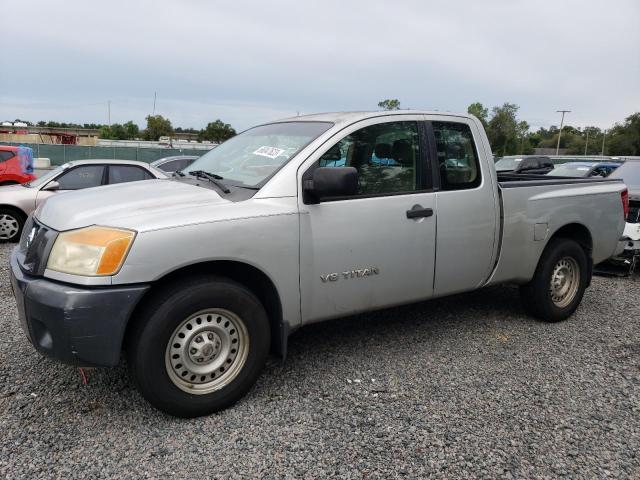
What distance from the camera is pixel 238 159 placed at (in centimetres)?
381

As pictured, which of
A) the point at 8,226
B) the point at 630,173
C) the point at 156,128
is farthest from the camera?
the point at 156,128

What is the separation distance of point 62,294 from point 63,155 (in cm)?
3520

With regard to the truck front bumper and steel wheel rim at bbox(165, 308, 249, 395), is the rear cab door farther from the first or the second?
the truck front bumper

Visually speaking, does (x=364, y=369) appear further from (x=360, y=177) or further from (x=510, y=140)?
(x=510, y=140)

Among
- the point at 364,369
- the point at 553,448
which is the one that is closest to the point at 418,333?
the point at 364,369

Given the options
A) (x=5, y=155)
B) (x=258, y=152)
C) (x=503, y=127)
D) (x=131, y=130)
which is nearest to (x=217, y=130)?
(x=131, y=130)

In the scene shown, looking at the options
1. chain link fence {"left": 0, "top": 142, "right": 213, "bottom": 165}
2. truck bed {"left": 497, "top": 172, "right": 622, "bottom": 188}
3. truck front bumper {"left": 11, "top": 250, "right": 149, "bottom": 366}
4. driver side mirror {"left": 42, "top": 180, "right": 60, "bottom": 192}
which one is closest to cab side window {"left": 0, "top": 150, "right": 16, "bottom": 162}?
driver side mirror {"left": 42, "top": 180, "right": 60, "bottom": 192}

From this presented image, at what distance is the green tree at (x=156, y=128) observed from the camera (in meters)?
78.8

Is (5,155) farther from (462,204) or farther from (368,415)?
(368,415)

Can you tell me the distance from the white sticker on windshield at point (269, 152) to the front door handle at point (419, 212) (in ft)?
3.32

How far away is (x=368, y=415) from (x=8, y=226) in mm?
7458

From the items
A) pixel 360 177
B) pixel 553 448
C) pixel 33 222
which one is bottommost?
pixel 553 448

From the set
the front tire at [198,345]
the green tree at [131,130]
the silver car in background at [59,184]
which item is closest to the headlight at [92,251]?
the front tire at [198,345]

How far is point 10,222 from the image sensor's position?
8.19 meters
